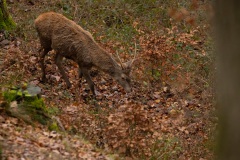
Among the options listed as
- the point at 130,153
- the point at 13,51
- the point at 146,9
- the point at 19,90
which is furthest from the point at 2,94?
the point at 146,9

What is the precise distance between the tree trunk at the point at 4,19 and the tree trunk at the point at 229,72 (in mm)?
12704

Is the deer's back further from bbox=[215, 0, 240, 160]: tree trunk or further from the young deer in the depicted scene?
bbox=[215, 0, 240, 160]: tree trunk

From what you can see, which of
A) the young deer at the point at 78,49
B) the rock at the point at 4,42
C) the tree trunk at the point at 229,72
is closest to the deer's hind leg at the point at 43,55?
the young deer at the point at 78,49

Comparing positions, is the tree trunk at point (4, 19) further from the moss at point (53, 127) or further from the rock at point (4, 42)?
the moss at point (53, 127)

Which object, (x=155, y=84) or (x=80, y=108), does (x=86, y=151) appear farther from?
(x=155, y=84)

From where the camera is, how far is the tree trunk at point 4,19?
1564 centimetres

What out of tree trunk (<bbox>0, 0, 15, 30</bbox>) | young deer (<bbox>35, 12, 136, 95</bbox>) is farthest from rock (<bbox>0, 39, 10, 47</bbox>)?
young deer (<bbox>35, 12, 136, 95</bbox>)

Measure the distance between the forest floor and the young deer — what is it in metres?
0.41

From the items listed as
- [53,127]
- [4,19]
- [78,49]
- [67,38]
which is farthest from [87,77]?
[53,127]

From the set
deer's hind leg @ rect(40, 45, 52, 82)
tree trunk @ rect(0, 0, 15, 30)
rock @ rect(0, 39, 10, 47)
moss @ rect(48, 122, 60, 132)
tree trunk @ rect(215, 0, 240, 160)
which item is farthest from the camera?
tree trunk @ rect(0, 0, 15, 30)

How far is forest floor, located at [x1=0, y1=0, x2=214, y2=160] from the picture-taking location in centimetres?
826

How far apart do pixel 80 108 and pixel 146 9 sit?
1103cm

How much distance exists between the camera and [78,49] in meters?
13.2

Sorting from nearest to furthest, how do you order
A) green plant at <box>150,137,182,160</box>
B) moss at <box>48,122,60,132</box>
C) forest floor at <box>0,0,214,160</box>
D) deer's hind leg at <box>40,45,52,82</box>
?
forest floor at <box>0,0,214,160</box>
moss at <box>48,122,60,132</box>
green plant at <box>150,137,182,160</box>
deer's hind leg at <box>40,45,52,82</box>
